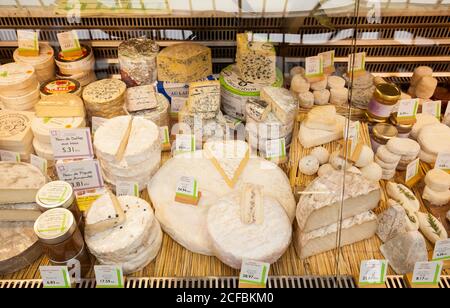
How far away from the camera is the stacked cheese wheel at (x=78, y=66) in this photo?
9.05ft

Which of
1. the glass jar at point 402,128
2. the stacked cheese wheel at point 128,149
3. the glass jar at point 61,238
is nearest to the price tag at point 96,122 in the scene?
the stacked cheese wheel at point 128,149

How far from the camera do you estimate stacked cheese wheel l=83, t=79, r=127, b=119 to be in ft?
8.51

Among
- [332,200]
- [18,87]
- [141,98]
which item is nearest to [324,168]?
[332,200]

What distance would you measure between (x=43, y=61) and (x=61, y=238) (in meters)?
1.45

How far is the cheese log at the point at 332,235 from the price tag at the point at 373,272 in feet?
0.57

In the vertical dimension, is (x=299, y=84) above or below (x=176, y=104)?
above

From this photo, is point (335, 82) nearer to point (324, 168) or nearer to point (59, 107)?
point (324, 168)

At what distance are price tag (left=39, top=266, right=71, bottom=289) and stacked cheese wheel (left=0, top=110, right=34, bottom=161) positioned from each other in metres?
0.90

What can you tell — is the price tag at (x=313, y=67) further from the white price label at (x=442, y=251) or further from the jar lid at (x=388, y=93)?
the white price label at (x=442, y=251)

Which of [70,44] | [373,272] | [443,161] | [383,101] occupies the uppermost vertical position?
[70,44]

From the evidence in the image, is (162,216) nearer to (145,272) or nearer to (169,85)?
(145,272)

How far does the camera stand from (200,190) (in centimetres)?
237

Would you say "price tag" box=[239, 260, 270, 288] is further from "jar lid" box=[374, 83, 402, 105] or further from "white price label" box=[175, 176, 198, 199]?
"jar lid" box=[374, 83, 402, 105]

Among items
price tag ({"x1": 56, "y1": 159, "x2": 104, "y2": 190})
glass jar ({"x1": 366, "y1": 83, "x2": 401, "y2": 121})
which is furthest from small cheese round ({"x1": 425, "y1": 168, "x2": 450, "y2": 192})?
price tag ({"x1": 56, "y1": 159, "x2": 104, "y2": 190})
